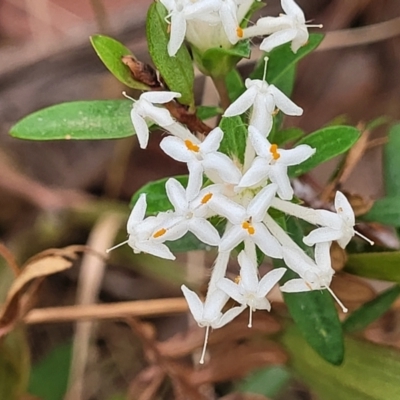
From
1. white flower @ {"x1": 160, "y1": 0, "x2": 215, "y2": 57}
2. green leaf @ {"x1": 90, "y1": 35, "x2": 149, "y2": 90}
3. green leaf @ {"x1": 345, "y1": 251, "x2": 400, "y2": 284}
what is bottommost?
green leaf @ {"x1": 345, "y1": 251, "x2": 400, "y2": 284}

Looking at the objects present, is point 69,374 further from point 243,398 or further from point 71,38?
point 71,38

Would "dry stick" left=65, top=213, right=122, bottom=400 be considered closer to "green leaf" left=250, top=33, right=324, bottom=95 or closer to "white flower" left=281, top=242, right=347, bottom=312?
"green leaf" left=250, top=33, right=324, bottom=95

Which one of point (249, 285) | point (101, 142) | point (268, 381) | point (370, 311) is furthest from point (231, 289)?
point (101, 142)

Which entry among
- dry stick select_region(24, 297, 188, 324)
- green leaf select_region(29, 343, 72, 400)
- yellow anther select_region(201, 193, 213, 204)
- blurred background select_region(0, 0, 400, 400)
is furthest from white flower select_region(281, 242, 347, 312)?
green leaf select_region(29, 343, 72, 400)

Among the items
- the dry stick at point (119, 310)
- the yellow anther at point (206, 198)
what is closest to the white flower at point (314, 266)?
the yellow anther at point (206, 198)

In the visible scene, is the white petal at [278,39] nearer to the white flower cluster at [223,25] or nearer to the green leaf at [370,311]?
the white flower cluster at [223,25]
